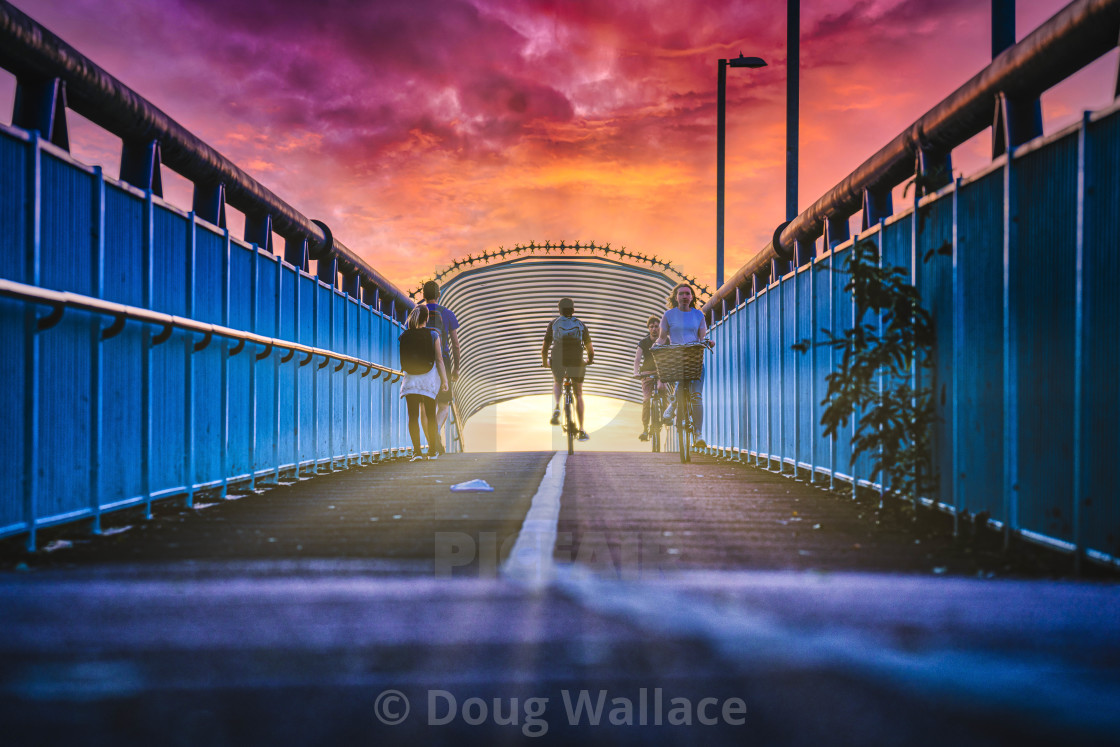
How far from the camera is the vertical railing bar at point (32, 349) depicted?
432cm

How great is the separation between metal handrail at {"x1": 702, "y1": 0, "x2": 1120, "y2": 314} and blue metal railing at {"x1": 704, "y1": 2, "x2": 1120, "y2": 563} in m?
0.13

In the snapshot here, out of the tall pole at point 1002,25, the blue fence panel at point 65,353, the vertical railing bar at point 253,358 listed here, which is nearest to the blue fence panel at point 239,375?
the vertical railing bar at point 253,358

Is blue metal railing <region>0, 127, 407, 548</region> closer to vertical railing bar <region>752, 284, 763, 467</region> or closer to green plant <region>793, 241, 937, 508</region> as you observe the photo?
green plant <region>793, 241, 937, 508</region>

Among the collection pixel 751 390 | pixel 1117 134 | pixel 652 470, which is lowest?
pixel 652 470

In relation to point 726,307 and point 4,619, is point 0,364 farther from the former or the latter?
point 726,307

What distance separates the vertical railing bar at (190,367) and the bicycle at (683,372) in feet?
18.1

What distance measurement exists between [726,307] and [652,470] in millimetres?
7056

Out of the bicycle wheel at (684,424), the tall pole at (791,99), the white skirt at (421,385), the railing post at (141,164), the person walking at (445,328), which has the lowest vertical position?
the bicycle wheel at (684,424)

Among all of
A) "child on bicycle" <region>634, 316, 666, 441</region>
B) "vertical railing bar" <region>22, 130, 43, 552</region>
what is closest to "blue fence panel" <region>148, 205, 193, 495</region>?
"vertical railing bar" <region>22, 130, 43, 552</region>

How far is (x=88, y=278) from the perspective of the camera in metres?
5.09

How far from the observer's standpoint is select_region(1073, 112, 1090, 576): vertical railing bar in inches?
144

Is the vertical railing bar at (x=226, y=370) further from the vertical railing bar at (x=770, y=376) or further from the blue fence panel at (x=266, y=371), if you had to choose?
the vertical railing bar at (x=770, y=376)

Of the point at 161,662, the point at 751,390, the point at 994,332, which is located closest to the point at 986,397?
the point at 994,332

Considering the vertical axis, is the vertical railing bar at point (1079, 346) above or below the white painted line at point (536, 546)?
above
